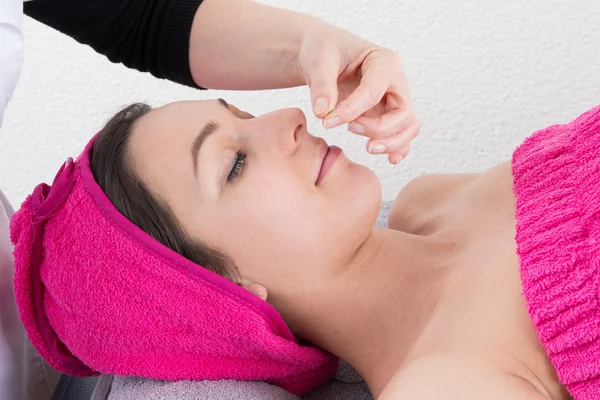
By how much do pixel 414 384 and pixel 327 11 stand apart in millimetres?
1382

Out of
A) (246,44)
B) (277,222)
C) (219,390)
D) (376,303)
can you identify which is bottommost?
(219,390)

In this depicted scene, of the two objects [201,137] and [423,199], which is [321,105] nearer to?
[201,137]

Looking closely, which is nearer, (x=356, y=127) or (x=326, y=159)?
(x=356, y=127)

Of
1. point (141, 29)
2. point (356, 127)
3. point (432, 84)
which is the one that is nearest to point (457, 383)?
point (356, 127)

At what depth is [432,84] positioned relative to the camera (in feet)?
5.95

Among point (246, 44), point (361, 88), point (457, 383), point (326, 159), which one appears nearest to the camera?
point (457, 383)

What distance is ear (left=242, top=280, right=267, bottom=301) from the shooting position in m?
0.99

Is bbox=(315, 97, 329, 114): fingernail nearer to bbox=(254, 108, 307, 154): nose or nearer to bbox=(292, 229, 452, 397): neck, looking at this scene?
bbox=(254, 108, 307, 154): nose

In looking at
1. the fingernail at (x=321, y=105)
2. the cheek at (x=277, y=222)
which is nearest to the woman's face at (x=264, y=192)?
the cheek at (x=277, y=222)

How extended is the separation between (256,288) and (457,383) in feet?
1.01

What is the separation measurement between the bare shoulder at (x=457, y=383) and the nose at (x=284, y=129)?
1.11 feet

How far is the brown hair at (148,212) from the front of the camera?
979 mm

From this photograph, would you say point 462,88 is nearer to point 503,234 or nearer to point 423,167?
point 423,167

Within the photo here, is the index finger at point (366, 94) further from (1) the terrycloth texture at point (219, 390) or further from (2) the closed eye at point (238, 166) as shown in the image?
(1) the terrycloth texture at point (219, 390)
